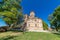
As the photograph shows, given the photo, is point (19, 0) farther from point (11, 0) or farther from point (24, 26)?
point (24, 26)

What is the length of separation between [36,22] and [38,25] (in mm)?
2511

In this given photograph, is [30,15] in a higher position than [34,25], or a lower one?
higher

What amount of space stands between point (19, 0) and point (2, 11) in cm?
762

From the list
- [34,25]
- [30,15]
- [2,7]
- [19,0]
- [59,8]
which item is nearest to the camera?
[2,7]

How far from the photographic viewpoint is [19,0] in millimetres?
30375

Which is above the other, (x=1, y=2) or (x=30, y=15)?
(x=30, y=15)

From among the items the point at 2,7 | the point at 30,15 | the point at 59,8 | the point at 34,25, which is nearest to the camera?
the point at 2,7

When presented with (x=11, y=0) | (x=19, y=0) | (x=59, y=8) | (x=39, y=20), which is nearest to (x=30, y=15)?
(x=39, y=20)

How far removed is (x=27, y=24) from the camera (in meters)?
81.7

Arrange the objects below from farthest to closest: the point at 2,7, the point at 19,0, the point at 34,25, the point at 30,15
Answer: the point at 30,15
the point at 34,25
the point at 19,0
the point at 2,7

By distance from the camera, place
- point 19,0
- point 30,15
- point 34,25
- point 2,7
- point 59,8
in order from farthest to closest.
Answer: point 30,15 < point 34,25 < point 59,8 < point 19,0 < point 2,7

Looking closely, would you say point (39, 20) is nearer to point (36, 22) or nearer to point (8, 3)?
point (36, 22)

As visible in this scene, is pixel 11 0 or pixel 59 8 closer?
pixel 11 0

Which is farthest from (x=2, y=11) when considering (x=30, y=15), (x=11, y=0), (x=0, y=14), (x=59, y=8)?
(x=30, y=15)
